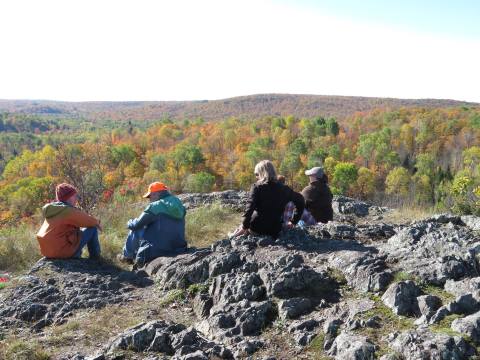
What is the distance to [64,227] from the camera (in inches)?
226

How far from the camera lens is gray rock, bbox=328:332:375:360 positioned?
323 centimetres

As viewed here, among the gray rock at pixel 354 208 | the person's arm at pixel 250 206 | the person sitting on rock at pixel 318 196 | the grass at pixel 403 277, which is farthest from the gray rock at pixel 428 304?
the gray rock at pixel 354 208

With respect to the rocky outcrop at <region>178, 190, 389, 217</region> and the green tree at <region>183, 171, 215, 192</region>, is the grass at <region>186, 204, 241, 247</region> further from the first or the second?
the green tree at <region>183, 171, 215, 192</region>

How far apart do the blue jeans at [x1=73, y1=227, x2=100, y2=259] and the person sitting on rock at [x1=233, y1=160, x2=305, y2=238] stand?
1.98 m

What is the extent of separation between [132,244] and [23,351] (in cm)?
263

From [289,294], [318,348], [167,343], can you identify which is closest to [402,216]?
[289,294]

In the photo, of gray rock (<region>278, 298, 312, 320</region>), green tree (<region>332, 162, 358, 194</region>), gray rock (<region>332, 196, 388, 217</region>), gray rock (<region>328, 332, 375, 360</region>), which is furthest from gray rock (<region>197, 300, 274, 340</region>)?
green tree (<region>332, 162, 358, 194</region>)

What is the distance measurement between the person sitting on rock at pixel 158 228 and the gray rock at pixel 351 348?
303 centimetres

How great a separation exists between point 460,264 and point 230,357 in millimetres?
2435

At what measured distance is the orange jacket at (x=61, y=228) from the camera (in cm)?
568

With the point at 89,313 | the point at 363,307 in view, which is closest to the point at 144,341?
the point at 89,313

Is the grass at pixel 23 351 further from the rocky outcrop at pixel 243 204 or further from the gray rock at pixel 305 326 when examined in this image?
the rocky outcrop at pixel 243 204

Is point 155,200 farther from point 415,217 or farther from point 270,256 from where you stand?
point 415,217

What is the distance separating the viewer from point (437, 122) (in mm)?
85812
